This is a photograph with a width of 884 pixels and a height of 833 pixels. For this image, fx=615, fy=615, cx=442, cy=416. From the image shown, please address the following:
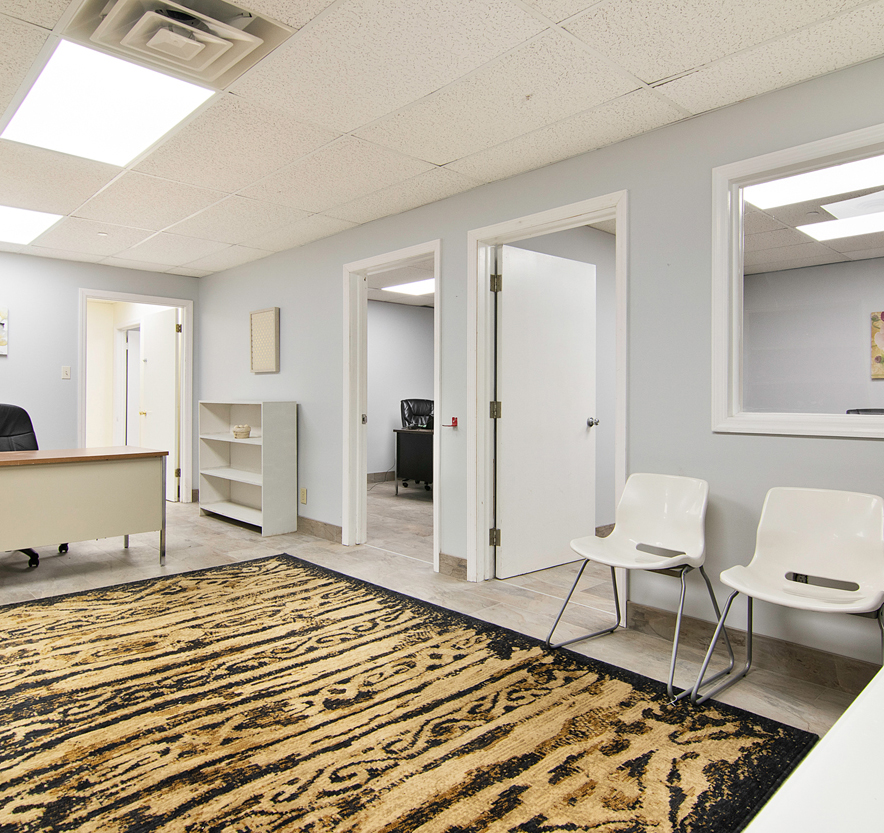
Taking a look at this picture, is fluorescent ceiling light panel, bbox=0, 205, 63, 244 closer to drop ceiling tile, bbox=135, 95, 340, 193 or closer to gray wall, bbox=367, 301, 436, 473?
drop ceiling tile, bbox=135, 95, 340, 193

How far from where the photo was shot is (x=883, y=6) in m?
1.91

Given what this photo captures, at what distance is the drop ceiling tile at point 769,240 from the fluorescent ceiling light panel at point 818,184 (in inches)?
4.4

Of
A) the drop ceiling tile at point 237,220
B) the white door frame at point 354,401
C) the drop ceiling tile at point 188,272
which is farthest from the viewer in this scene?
the drop ceiling tile at point 188,272

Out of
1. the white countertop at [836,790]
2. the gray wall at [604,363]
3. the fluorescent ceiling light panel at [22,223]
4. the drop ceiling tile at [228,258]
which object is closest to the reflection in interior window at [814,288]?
the gray wall at [604,363]

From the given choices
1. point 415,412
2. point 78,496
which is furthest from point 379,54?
point 415,412

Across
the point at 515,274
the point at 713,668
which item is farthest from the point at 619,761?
the point at 515,274

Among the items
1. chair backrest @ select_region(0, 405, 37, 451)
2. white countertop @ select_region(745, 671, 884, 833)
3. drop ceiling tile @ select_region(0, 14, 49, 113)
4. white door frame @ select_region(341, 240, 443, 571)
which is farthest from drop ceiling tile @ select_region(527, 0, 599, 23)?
chair backrest @ select_region(0, 405, 37, 451)

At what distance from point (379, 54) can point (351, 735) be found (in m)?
2.33

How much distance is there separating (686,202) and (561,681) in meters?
2.08

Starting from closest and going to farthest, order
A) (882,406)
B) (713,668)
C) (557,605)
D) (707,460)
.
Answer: (882,406) → (713,668) → (707,460) → (557,605)

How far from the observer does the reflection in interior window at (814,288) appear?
92.9 inches

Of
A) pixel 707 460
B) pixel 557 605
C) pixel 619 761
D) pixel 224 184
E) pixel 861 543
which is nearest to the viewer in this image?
pixel 619 761

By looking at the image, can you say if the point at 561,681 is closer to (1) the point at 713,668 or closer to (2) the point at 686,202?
(1) the point at 713,668

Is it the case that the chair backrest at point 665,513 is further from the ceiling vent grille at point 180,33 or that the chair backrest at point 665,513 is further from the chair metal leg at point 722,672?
the ceiling vent grille at point 180,33
